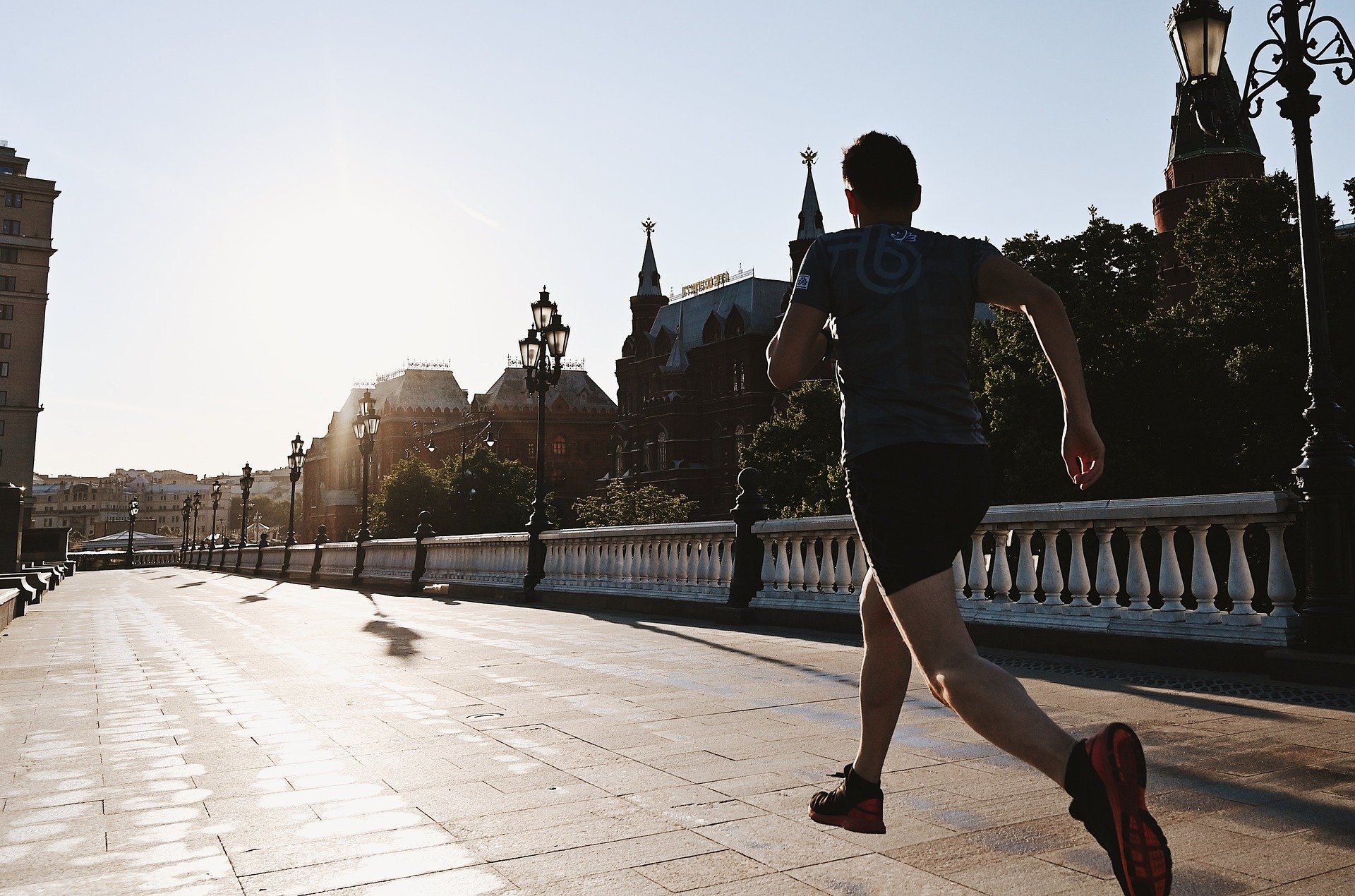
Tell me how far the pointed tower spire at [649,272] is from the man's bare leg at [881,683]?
286 feet

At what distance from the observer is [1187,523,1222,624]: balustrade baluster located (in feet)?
22.8

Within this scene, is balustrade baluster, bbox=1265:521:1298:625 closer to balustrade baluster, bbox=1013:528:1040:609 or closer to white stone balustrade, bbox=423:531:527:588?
balustrade baluster, bbox=1013:528:1040:609

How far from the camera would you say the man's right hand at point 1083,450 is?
272cm

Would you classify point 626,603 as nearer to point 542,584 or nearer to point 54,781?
point 542,584

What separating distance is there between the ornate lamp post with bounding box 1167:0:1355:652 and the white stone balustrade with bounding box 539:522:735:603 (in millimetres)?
6348

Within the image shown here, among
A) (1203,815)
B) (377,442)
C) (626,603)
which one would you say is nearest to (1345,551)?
(1203,815)

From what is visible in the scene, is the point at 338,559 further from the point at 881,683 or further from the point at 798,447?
the point at 881,683

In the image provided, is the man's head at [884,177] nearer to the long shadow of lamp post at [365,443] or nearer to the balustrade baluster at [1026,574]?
the balustrade baluster at [1026,574]

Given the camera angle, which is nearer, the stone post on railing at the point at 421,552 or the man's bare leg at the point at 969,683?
the man's bare leg at the point at 969,683

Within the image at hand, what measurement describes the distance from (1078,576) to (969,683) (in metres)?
5.72

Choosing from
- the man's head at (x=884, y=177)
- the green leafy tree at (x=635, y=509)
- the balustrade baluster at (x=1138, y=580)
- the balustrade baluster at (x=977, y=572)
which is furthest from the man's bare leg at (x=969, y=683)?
the green leafy tree at (x=635, y=509)

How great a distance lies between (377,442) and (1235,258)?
87589mm

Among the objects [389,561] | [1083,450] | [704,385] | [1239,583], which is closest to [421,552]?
[389,561]

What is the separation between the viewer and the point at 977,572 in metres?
8.84
